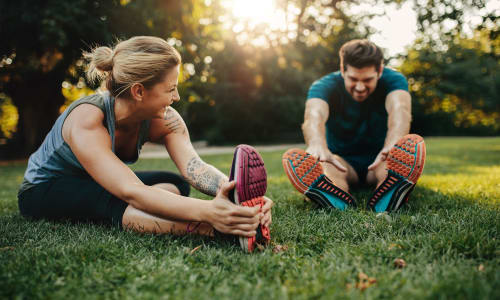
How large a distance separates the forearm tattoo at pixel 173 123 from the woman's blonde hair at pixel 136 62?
464 mm

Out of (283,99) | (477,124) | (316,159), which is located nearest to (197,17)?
(283,99)

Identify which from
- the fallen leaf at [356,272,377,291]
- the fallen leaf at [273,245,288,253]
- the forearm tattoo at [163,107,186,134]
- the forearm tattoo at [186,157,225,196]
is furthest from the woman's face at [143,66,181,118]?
the fallen leaf at [356,272,377,291]

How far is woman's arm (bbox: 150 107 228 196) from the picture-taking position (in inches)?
93.7

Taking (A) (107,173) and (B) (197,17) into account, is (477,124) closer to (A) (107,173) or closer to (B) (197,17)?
(B) (197,17)

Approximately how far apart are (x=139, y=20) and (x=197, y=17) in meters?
2.66

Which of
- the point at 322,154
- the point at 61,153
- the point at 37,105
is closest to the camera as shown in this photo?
the point at 61,153

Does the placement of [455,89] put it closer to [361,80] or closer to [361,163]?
[361,163]

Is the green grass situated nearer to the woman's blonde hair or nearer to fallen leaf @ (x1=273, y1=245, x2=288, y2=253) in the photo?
fallen leaf @ (x1=273, y1=245, x2=288, y2=253)

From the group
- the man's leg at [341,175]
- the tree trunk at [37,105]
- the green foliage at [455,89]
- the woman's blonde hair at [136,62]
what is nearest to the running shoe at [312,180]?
the man's leg at [341,175]

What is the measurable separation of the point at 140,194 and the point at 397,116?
2322 millimetres

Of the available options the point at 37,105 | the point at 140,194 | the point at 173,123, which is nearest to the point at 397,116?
the point at 173,123

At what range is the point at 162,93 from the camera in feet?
6.80

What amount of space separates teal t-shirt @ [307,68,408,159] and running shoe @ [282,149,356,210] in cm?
105

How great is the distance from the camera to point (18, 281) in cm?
144
